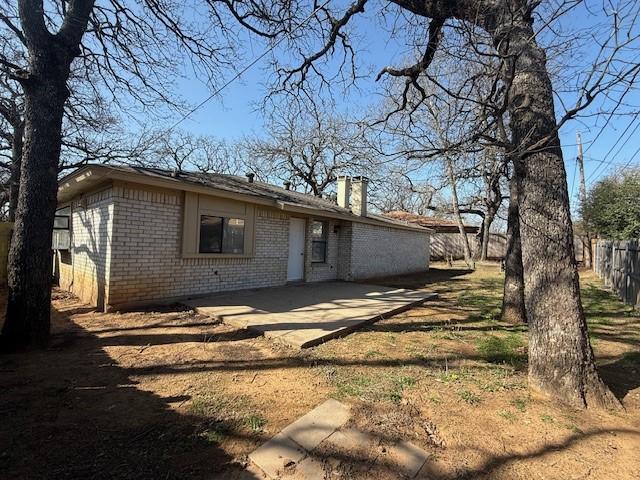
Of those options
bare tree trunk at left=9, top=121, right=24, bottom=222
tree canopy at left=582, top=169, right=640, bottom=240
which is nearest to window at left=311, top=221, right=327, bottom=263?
bare tree trunk at left=9, top=121, right=24, bottom=222

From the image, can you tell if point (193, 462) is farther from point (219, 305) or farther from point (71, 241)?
point (71, 241)

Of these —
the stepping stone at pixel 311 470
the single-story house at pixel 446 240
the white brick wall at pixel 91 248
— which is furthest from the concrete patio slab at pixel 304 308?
the single-story house at pixel 446 240

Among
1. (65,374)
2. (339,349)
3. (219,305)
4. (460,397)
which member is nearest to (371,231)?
(219,305)

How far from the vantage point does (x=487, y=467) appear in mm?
2252

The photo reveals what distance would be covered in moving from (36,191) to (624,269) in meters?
13.4

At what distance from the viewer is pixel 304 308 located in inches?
267

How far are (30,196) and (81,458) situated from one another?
11.7 feet

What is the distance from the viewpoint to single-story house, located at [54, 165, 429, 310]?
20.3ft

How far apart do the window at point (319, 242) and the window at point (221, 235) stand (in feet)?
10.7

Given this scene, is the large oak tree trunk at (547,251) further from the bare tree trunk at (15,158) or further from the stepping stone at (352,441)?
the bare tree trunk at (15,158)

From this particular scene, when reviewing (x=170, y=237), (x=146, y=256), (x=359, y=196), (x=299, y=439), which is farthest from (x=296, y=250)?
(x=299, y=439)

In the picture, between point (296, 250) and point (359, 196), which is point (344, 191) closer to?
point (359, 196)

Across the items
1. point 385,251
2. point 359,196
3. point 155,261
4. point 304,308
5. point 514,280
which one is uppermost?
point 359,196

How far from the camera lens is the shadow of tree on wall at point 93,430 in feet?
6.88
